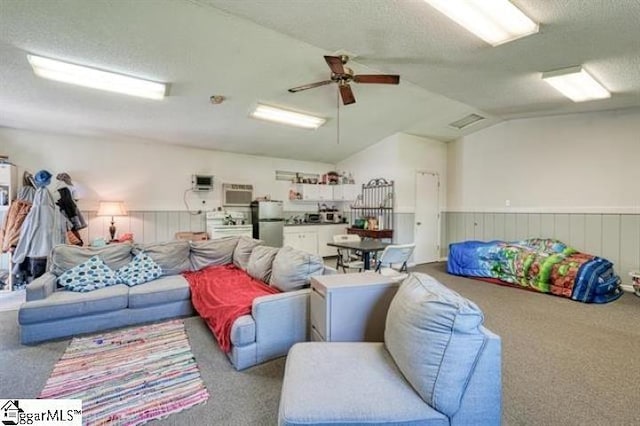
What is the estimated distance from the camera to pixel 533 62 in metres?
3.27

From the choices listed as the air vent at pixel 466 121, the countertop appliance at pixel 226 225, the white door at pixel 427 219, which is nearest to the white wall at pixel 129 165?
the countertop appliance at pixel 226 225

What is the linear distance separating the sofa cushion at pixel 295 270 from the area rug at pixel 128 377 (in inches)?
38.6

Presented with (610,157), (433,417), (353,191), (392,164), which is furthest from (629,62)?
(353,191)

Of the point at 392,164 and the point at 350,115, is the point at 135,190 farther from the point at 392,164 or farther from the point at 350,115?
the point at 392,164

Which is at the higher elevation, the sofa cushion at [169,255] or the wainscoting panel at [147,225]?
the wainscoting panel at [147,225]

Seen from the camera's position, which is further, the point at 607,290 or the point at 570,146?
the point at 570,146

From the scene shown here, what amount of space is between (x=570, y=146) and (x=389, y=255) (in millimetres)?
3870

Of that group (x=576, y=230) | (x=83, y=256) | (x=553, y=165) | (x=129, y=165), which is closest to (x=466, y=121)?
(x=553, y=165)

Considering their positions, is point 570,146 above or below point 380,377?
above

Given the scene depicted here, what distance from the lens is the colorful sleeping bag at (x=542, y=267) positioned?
4.16 m

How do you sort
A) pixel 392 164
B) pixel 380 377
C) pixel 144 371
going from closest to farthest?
1. pixel 380 377
2. pixel 144 371
3. pixel 392 164

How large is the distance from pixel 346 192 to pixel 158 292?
5076 mm

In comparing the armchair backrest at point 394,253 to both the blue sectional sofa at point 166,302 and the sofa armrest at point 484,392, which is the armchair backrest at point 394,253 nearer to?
the blue sectional sofa at point 166,302

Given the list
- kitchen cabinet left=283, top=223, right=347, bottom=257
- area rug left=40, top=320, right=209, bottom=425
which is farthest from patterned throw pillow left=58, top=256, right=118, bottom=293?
kitchen cabinet left=283, top=223, right=347, bottom=257
